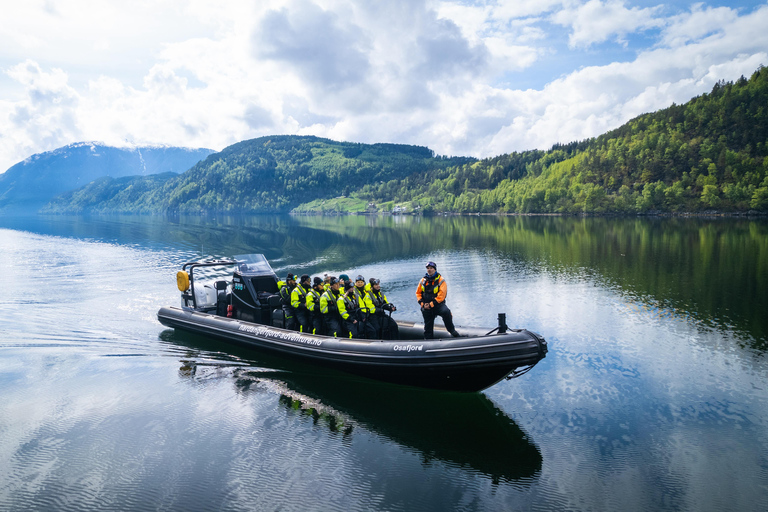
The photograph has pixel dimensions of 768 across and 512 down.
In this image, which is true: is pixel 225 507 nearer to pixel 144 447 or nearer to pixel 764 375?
pixel 144 447

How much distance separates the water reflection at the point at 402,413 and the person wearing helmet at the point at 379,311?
3.97 ft

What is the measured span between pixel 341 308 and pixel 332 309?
52 cm

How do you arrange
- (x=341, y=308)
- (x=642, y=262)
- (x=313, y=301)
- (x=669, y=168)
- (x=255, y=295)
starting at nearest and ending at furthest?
1. (x=341, y=308)
2. (x=313, y=301)
3. (x=255, y=295)
4. (x=642, y=262)
5. (x=669, y=168)

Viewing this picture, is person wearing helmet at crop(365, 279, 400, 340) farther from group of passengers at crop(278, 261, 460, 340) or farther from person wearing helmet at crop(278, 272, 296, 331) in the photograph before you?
person wearing helmet at crop(278, 272, 296, 331)

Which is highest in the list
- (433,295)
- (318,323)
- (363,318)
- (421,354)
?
(433,295)

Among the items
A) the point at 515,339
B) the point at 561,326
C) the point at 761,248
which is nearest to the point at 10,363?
the point at 515,339

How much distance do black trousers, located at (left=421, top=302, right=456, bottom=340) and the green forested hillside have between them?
4001 inches

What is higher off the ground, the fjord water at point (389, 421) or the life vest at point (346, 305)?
the life vest at point (346, 305)

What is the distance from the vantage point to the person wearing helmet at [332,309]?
36.6ft

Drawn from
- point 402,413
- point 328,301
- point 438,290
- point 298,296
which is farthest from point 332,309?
point 402,413

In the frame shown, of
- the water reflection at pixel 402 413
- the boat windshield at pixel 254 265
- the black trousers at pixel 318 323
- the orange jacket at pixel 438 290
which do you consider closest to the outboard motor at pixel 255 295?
the boat windshield at pixel 254 265

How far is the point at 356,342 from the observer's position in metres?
10.2

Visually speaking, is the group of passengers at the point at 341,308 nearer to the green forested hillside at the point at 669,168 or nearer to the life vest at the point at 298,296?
the life vest at the point at 298,296

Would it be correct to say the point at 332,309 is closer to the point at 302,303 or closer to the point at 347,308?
the point at 347,308
